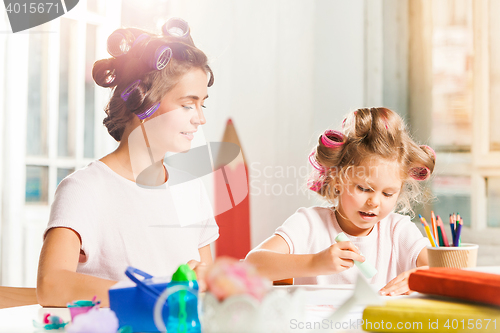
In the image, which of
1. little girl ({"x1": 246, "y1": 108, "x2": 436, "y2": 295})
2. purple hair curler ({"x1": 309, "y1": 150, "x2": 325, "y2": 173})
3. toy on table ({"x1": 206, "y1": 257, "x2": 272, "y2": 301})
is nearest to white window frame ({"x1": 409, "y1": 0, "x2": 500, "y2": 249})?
little girl ({"x1": 246, "y1": 108, "x2": 436, "y2": 295})

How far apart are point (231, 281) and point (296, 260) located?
1.58 ft

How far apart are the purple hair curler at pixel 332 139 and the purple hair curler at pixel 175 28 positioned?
347mm

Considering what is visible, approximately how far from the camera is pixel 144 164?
2.70ft

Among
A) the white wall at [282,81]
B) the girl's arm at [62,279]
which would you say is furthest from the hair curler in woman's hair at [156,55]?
the white wall at [282,81]

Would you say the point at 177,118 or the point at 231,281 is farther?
the point at 177,118

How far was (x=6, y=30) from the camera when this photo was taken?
57.7 inches

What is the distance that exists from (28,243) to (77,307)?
1250 millimetres

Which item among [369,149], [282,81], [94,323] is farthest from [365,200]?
[282,81]

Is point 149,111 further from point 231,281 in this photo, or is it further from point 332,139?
point 231,281

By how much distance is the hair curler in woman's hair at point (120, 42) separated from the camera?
77 centimetres

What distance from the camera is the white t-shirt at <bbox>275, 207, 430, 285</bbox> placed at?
89 cm

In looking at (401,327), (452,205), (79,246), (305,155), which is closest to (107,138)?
(305,155)

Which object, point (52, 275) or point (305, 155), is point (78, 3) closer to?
point (305, 155)

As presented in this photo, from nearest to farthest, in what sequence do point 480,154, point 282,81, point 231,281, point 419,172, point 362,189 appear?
point 231,281, point 362,189, point 419,172, point 480,154, point 282,81
